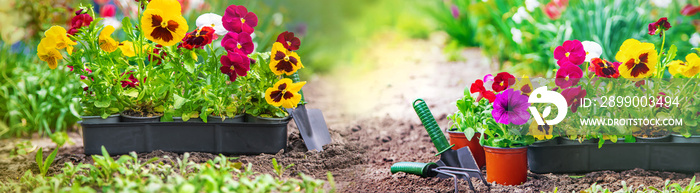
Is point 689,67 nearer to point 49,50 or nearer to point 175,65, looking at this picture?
point 175,65

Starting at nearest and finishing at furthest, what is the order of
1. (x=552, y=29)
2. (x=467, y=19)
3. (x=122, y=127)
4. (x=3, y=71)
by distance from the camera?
1. (x=122, y=127)
2. (x=3, y=71)
3. (x=552, y=29)
4. (x=467, y=19)

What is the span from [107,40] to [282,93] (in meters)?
0.66

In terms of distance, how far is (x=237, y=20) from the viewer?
208 cm

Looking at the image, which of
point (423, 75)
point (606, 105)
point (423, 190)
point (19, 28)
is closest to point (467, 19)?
point (423, 75)

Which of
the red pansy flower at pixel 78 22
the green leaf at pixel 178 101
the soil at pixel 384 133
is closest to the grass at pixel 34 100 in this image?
the soil at pixel 384 133

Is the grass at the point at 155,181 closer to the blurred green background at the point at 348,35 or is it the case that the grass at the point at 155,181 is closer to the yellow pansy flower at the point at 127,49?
the yellow pansy flower at the point at 127,49

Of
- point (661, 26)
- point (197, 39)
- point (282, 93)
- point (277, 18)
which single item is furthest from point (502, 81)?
point (277, 18)

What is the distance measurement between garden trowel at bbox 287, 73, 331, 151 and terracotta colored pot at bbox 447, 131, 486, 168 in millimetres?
561

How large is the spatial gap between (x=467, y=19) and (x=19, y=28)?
3.08 metres

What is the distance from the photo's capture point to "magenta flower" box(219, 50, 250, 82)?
79.0 inches

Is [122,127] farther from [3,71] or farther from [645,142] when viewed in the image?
[645,142]

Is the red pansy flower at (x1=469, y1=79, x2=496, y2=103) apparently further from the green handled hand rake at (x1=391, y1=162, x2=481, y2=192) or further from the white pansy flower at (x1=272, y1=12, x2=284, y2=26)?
Result: the white pansy flower at (x1=272, y1=12, x2=284, y2=26)

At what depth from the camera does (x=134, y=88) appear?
2166 mm

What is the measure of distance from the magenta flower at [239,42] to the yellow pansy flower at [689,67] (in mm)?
1531
